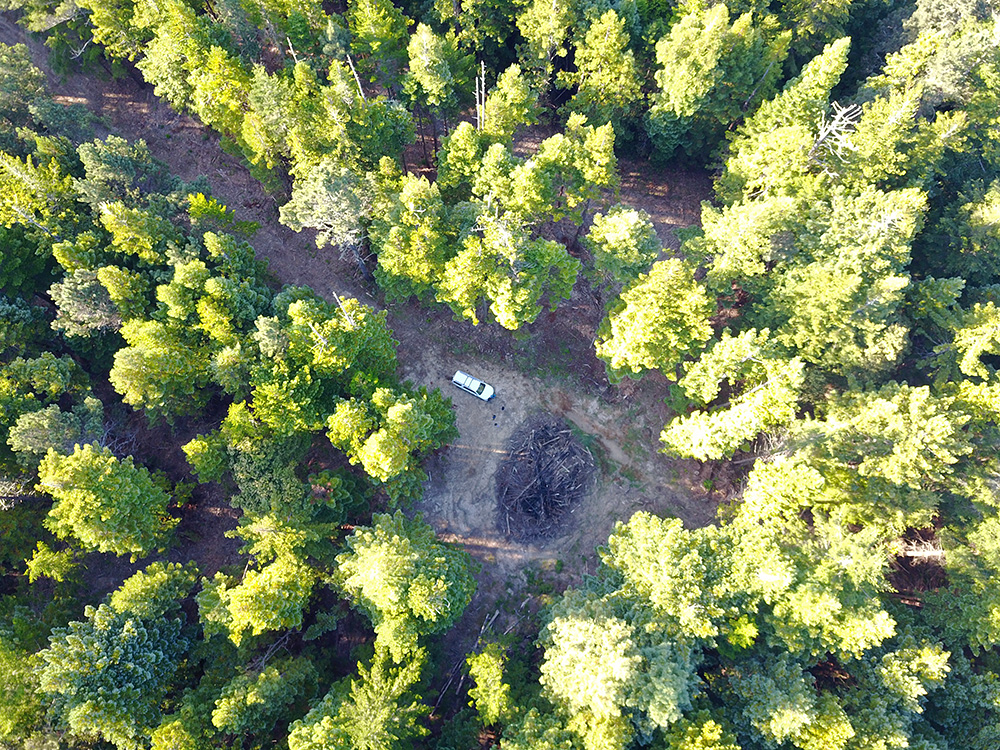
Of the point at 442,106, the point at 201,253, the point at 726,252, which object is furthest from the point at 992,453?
the point at 201,253

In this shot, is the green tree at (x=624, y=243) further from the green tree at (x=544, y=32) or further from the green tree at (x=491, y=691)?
the green tree at (x=491, y=691)

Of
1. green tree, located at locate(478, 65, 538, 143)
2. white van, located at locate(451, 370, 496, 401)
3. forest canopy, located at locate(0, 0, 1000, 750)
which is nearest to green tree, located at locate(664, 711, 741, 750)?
forest canopy, located at locate(0, 0, 1000, 750)

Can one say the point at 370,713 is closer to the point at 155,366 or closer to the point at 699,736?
the point at 699,736

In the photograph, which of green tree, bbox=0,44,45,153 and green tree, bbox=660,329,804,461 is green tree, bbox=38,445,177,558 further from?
green tree, bbox=660,329,804,461

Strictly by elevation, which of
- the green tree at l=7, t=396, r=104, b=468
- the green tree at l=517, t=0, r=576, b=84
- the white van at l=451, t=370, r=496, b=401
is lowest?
the white van at l=451, t=370, r=496, b=401

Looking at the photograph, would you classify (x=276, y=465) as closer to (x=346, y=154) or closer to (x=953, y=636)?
(x=346, y=154)

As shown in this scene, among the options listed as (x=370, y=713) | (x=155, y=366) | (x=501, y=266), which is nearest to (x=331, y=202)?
(x=501, y=266)

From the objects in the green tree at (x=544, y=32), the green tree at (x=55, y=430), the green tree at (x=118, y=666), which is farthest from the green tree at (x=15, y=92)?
the green tree at (x=544, y=32)
